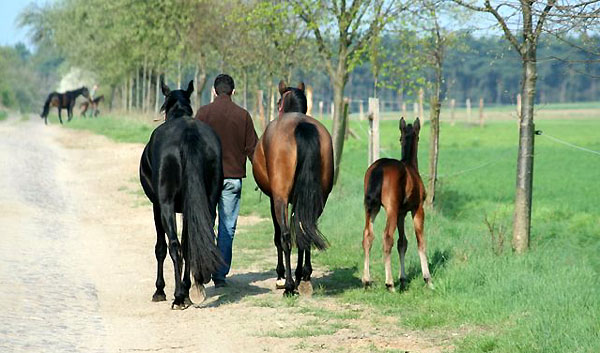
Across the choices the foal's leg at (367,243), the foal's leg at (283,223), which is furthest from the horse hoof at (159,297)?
the foal's leg at (367,243)

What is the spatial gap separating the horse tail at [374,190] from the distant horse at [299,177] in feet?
1.57

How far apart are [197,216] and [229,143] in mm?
1572

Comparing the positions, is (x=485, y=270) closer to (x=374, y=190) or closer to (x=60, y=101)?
(x=374, y=190)

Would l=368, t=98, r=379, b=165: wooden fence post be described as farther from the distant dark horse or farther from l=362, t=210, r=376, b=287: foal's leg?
the distant dark horse

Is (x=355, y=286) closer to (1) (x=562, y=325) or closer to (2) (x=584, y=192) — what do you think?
(1) (x=562, y=325)

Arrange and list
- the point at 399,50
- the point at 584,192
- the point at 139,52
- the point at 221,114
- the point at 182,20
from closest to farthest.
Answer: the point at 221,114 → the point at 399,50 → the point at 584,192 → the point at 182,20 → the point at 139,52

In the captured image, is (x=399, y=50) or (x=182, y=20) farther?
(x=182, y=20)

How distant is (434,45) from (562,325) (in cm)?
1010

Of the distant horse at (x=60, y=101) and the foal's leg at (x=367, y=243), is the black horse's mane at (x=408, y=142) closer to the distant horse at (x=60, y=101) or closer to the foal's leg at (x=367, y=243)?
the foal's leg at (x=367, y=243)

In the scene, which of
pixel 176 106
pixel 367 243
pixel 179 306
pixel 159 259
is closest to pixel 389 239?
pixel 367 243

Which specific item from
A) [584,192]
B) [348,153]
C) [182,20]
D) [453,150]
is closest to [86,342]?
[584,192]

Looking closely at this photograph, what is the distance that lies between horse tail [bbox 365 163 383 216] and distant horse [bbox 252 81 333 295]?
0.48 metres

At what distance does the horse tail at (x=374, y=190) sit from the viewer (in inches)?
377

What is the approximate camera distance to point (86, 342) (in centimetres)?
736
